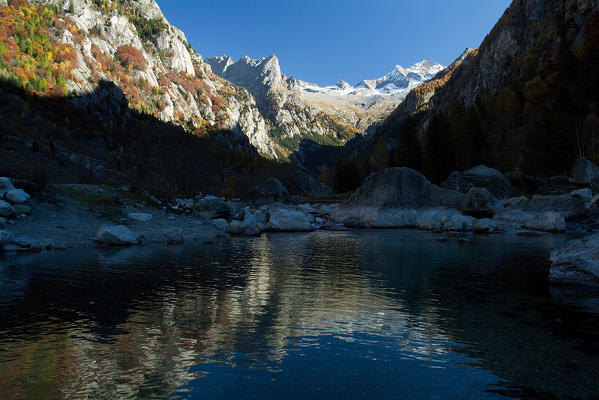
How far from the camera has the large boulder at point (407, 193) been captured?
4147 centimetres

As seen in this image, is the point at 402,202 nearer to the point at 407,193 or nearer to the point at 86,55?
the point at 407,193

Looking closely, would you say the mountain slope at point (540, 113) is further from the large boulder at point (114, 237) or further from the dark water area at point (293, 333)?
the large boulder at point (114, 237)

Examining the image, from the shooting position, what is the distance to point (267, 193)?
9531 cm

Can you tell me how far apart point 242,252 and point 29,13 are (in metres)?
163

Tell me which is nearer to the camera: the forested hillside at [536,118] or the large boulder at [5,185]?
the large boulder at [5,185]

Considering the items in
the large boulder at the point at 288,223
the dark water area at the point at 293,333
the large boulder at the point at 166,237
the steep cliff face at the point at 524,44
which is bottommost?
the dark water area at the point at 293,333

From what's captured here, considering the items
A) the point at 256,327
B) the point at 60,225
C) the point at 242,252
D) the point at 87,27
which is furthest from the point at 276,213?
the point at 87,27

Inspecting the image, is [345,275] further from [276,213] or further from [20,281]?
[276,213]

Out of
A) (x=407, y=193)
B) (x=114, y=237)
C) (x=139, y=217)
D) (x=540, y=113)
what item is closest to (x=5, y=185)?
(x=139, y=217)

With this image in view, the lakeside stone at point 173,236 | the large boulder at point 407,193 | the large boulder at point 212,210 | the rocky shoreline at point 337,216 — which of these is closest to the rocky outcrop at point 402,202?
the large boulder at point 407,193

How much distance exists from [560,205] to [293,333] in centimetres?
3667

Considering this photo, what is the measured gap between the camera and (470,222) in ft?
109

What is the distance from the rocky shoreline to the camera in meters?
21.2

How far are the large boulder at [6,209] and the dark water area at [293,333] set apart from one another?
905cm
